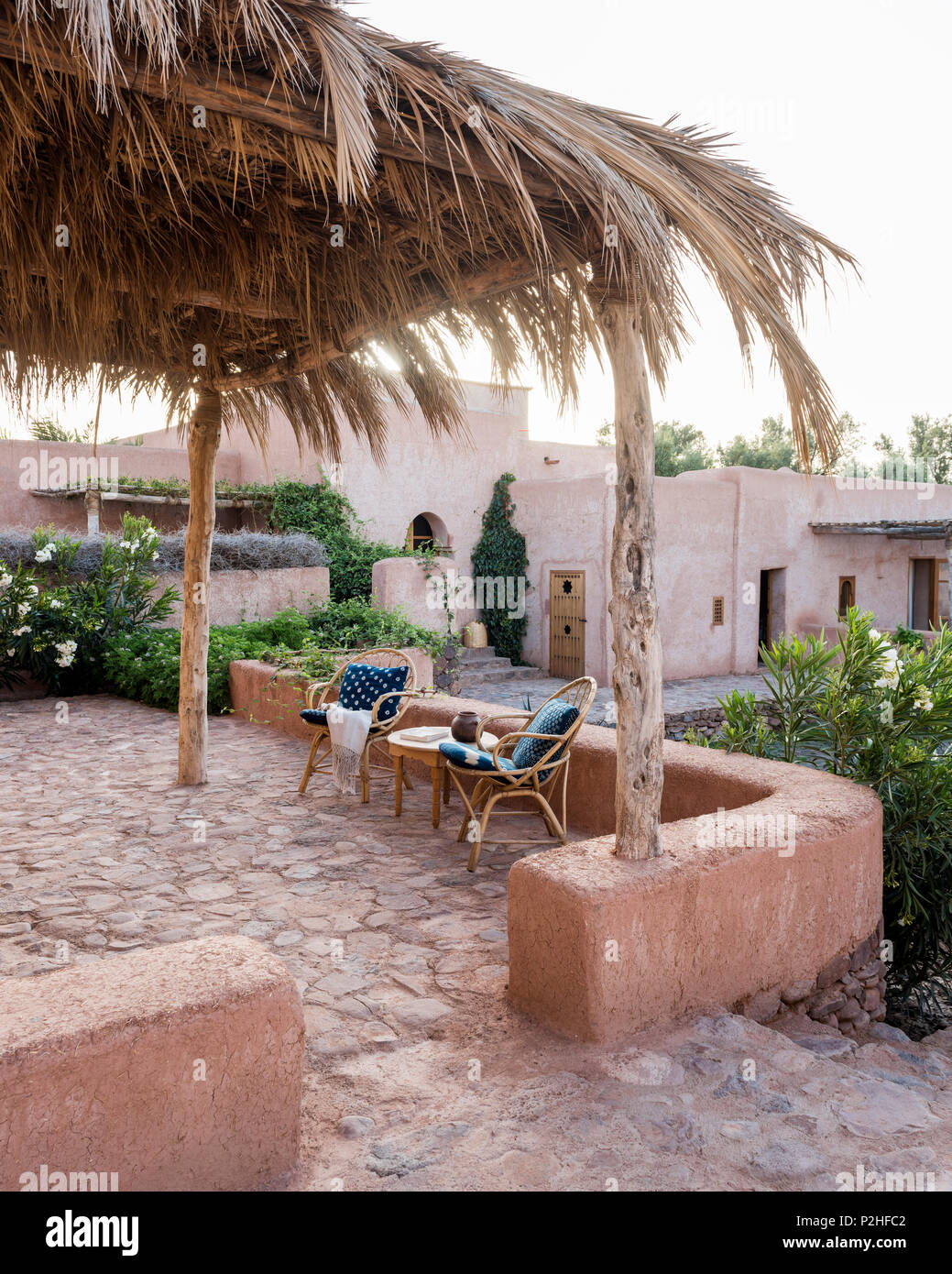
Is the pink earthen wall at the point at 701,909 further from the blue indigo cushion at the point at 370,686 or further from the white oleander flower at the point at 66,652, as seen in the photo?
the white oleander flower at the point at 66,652

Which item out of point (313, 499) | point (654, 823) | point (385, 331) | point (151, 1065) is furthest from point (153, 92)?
point (313, 499)

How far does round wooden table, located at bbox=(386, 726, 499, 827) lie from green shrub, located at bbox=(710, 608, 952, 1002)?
5.72 ft

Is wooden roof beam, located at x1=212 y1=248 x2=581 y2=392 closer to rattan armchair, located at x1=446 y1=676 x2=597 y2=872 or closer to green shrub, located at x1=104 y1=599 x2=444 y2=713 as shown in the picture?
rattan armchair, located at x1=446 y1=676 x2=597 y2=872

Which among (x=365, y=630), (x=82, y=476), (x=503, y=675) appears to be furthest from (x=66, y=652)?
(x=503, y=675)

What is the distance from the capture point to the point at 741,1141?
224cm

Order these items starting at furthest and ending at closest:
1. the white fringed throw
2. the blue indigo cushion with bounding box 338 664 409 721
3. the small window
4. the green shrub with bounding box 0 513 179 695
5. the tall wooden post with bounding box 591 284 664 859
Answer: the small window < the green shrub with bounding box 0 513 179 695 < the blue indigo cushion with bounding box 338 664 409 721 < the white fringed throw < the tall wooden post with bounding box 591 284 664 859

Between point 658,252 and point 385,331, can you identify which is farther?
point 385,331

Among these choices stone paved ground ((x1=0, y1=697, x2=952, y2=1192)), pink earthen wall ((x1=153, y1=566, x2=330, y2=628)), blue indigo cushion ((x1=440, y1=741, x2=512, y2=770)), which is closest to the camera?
stone paved ground ((x1=0, y1=697, x2=952, y2=1192))

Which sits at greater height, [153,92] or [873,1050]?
[153,92]

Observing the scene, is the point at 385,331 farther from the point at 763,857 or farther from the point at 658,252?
the point at 763,857

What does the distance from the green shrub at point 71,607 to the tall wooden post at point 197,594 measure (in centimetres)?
450

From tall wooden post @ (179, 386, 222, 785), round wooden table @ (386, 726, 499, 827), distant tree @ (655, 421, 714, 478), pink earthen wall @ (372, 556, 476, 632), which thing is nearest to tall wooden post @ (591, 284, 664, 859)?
round wooden table @ (386, 726, 499, 827)

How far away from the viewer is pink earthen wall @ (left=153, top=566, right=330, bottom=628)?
1159 centimetres

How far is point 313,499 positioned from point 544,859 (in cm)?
1167
